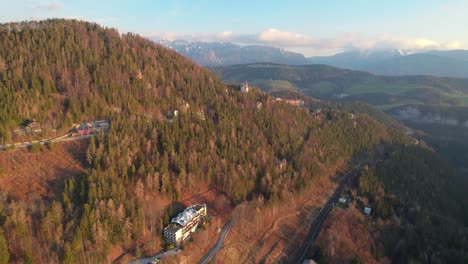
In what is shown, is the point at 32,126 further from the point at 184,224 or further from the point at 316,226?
the point at 316,226

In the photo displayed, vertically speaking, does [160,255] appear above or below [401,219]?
above

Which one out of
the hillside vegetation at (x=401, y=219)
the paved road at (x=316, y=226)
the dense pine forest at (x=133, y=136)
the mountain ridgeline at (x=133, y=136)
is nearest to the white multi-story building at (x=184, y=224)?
the dense pine forest at (x=133, y=136)

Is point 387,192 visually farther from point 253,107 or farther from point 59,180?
point 59,180

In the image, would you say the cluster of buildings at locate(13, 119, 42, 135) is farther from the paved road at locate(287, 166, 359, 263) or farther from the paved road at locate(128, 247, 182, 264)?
the paved road at locate(287, 166, 359, 263)

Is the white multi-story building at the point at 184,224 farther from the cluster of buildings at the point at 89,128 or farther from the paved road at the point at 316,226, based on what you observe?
the cluster of buildings at the point at 89,128

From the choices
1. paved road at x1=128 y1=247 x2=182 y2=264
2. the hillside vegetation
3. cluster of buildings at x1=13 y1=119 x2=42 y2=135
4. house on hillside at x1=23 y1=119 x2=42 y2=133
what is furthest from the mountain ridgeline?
the hillside vegetation

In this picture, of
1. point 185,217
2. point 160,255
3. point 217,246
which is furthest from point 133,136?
point 217,246

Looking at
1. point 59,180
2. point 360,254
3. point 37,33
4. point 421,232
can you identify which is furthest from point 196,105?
point 421,232
